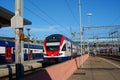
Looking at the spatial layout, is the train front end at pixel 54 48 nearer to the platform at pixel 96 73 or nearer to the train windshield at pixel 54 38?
the train windshield at pixel 54 38

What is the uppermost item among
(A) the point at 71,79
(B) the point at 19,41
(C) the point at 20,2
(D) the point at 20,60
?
(C) the point at 20,2

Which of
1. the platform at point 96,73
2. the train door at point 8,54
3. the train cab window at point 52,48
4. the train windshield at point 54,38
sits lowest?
the platform at point 96,73

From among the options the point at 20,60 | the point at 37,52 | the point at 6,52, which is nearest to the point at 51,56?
the point at 6,52

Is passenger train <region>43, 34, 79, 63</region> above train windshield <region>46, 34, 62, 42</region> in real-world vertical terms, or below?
below

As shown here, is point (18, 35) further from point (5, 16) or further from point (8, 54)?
point (8, 54)

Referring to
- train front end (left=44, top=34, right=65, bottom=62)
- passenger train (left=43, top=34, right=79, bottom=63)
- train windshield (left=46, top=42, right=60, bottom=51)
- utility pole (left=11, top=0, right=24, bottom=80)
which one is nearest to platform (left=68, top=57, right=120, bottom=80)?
passenger train (left=43, top=34, right=79, bottom=63)

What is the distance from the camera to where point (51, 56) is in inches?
1212

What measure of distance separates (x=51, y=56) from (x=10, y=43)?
9.84 m

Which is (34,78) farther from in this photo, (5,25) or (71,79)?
(5,25)

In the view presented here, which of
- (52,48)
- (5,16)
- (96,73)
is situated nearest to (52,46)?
(52,48)

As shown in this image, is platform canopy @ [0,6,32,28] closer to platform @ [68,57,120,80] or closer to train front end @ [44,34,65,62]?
platform @ [68,57,120,80]

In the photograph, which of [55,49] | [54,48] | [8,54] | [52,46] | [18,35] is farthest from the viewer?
[8,54]

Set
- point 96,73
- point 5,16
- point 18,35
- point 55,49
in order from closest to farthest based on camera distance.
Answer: point 18,35, point 5,16, point 96,73, point 55,49

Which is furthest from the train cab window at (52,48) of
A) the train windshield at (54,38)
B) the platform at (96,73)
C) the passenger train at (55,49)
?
the platform at (96,73)
